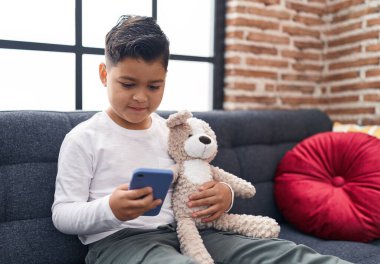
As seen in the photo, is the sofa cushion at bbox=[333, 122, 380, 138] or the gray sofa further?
the sofa cushion at bbox=[333, 122, 380, 138]

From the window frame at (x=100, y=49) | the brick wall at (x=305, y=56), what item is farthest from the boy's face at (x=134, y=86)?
the brick wall at (x=305, y=56)

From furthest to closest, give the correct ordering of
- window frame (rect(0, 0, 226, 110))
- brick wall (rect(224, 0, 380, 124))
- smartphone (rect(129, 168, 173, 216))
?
brick wall (rect(224, 0, 380, 124))
window frame (rect(0, 0, 226, 110))
smartphone (rect(129, 168, 173, 216))

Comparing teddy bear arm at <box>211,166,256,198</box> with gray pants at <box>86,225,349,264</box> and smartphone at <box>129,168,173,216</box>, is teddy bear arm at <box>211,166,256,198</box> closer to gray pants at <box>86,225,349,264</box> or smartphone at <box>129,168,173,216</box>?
gray pants at <box>86,225,349,264</box>

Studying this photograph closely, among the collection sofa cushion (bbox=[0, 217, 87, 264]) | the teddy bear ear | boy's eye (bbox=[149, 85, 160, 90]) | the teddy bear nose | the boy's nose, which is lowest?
sofa cushion (bbox=[0, 217, 87, 264])

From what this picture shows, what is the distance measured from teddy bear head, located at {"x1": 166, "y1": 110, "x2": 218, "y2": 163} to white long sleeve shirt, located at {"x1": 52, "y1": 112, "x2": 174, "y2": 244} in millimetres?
45

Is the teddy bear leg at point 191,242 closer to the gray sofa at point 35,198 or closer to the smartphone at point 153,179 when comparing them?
the smartphone at point 153,179

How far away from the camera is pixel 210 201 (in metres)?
1.27

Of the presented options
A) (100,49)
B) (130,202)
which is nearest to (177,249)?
(130,202)

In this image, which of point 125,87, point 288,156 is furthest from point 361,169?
point 125,87

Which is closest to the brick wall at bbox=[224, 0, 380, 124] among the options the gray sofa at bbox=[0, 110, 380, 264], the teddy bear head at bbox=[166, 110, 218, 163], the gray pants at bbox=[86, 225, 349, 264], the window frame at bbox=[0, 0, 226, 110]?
the window frame at bbox=[0, 0, 226, 110]

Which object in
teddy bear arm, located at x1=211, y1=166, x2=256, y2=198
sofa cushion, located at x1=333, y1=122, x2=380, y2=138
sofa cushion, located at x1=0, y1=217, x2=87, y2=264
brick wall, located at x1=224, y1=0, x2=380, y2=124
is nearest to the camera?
sofa cushion, located at x1=0, y1=217, x2=87, y2=264

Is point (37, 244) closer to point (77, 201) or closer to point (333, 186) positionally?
point (77, 201)

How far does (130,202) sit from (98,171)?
233 mm

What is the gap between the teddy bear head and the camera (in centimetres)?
130
